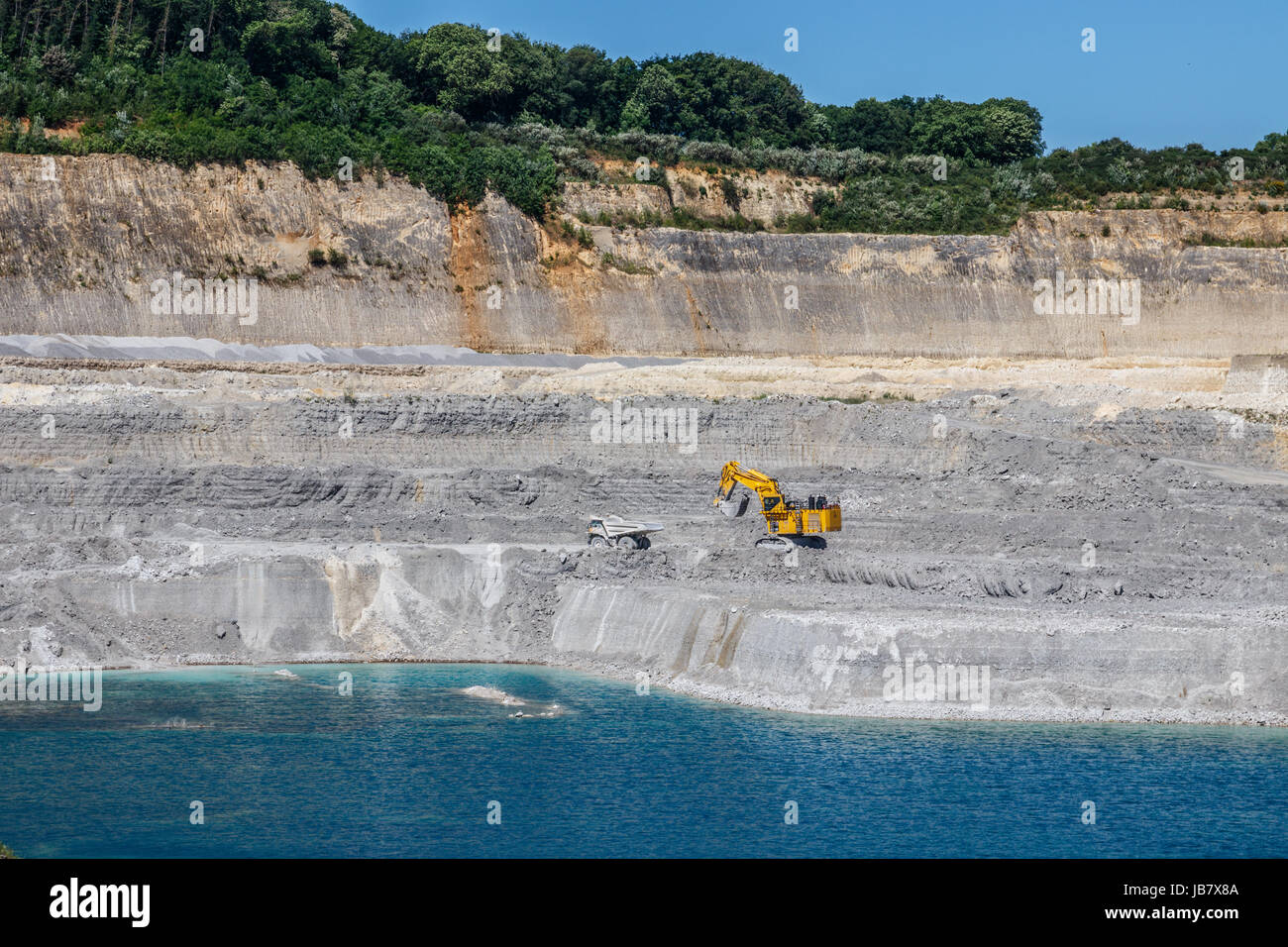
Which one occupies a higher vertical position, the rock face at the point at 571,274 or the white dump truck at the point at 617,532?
the rock face at the point at 571,274

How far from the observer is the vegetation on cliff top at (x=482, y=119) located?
53906 millimetres

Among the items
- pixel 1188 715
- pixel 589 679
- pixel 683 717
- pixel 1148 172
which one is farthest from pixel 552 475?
pixel 1148 172

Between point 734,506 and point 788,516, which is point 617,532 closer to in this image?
point 734,506

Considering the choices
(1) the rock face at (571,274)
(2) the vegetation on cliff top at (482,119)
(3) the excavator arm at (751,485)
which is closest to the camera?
(3) the excavator arm at (751,485)

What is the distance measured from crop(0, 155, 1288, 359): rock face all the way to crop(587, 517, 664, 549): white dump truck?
71.2 feet

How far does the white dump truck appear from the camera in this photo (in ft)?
106

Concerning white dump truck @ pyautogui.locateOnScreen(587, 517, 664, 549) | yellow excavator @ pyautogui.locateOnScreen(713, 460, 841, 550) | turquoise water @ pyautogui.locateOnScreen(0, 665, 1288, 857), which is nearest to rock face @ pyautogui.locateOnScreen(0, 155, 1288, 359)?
white dump truck @ pyautogui.locateOnScreen(587, 517, 664, 549)

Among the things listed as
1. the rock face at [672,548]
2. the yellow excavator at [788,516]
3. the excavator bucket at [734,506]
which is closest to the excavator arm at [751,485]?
the yellow excavator at [788,516]

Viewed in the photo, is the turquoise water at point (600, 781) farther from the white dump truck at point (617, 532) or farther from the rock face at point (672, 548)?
the white dump truck at point (617, 532)

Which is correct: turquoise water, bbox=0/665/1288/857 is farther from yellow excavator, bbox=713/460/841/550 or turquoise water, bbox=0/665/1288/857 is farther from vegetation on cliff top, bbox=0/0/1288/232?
vegetation on cliff top, bbox=0/0/1288/232

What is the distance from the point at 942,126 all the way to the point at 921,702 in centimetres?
5306

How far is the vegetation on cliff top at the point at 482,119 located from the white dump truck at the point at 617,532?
25731 millimetres

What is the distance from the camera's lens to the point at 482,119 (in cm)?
6650

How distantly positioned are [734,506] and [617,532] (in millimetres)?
3374
